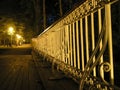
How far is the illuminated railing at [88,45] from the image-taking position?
3.56 metres

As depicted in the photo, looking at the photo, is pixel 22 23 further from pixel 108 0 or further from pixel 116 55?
pixel 108 0

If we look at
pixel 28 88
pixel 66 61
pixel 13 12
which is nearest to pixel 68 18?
pixel 66 61

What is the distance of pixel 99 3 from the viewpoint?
409 centimetres

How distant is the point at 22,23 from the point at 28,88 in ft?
147

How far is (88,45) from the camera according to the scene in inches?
209

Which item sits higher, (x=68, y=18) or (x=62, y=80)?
(x=68, y=18)

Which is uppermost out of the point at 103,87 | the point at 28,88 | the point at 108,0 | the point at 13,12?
the point at 13,12

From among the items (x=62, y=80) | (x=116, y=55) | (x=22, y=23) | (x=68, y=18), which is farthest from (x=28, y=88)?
(x=22, y=23)

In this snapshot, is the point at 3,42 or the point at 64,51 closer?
the point at 64,51

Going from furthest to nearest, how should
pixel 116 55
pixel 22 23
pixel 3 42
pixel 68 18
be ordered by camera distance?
pixel 3 42 → pixel 22 23 → pixel 116 55 → pixel 68 18

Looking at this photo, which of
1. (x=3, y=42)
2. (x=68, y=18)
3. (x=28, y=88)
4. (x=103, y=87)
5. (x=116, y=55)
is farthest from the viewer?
(x=3, y=42)

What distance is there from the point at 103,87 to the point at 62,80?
3481 mm

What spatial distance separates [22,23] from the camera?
5147 centimetres

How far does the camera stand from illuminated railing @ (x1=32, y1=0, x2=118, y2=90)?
3562 millimetres
